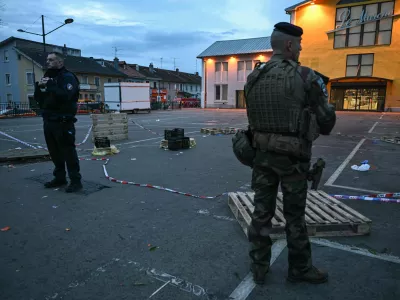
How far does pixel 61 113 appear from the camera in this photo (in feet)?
17.2

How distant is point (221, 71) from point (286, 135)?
147 ft

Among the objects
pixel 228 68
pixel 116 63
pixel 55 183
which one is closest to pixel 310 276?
pixel 55 183

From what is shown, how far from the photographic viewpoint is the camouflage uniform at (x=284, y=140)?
255cm

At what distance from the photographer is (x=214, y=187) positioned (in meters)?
5.71

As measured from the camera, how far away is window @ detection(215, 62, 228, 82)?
45.7 metres

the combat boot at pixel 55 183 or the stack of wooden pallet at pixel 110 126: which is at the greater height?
the stack of wooden pallet at pixel 110 126

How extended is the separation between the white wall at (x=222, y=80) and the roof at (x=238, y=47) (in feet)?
2.43

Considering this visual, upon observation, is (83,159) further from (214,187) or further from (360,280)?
(360,280)

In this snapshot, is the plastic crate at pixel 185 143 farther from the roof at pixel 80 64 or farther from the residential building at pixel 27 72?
the roof at pixel 80 64

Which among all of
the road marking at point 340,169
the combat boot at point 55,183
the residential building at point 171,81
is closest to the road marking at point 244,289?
the road marking at point 340,169

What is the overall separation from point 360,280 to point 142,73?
63.1 meters

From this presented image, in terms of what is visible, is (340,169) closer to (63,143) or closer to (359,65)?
(63,143)

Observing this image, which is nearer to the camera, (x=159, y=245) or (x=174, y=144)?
(x=159, y=245)

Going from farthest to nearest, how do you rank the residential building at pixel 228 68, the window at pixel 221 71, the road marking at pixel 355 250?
the window at pixel 221 71 < the residential building at pixel 228 68 < the road marking at pixel 355 250
